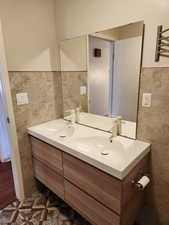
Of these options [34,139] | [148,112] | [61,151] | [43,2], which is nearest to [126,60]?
[148,112]

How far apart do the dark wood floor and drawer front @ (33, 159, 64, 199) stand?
0.48m

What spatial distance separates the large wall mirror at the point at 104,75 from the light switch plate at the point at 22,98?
0.50 m

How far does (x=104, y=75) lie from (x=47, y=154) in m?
1.00

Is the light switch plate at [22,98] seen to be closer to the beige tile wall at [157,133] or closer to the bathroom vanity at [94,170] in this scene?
the bathroom vanity at [94,170]

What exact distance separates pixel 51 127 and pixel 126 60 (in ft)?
3.54

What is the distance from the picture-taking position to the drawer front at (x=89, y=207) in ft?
3.81

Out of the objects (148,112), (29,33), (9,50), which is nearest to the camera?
(148,112)

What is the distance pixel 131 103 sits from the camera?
1409 millimetres

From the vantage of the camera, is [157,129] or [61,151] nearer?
[157,129]

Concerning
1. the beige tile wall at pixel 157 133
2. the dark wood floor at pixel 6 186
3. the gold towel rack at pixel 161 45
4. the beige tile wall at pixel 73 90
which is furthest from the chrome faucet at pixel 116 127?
the dark wood floor at pixel 6 186

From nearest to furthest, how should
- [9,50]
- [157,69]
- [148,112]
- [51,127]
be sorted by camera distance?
[157,69] → [148,112] → [9,50] → [51,127]

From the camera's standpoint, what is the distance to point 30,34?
5.34ft

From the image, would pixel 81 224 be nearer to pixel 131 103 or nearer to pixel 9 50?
pixel 131 103

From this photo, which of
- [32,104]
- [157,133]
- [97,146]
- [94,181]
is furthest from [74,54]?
[94,181]
